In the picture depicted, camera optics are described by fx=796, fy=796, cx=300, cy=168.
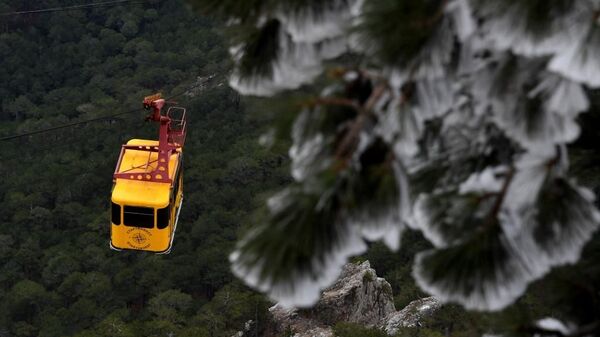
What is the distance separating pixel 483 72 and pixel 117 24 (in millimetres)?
43244

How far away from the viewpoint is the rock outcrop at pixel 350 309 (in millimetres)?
11438

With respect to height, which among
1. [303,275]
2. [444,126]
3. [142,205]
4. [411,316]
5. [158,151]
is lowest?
[411,316]

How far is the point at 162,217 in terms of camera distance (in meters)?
10.2

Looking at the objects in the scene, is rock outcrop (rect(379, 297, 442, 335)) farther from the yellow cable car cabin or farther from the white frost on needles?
the white frost on needles

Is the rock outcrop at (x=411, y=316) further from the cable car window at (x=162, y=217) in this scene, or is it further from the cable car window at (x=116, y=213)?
the cable car window at (x=116, y=213)

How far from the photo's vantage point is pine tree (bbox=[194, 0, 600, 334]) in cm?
169

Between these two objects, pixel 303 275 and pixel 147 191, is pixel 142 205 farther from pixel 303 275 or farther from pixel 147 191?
pixel 303 275

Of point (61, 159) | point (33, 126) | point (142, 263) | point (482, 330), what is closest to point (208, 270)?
point (142, 263)

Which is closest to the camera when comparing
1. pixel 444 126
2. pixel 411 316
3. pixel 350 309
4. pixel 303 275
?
pixel 303 275

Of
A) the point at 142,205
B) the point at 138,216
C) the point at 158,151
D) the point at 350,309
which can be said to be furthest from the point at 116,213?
the point at 350,309

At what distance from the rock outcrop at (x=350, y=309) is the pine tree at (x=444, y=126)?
9.51 meters

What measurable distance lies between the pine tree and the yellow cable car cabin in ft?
27.2

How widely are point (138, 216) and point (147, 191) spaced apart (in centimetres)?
38

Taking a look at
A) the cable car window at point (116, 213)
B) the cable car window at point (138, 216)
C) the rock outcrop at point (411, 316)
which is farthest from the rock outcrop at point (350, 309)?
the cable car window at point (116, 213)
